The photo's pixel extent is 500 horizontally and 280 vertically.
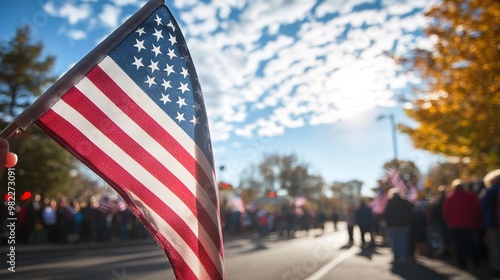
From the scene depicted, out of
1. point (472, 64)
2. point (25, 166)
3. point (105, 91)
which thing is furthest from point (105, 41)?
point (25, 166)

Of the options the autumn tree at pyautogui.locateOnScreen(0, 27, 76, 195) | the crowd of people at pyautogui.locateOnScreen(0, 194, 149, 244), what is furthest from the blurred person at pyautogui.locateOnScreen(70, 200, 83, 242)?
the autumn tree at pyautogui.locateOnScreen(0, 27, 76, 195)

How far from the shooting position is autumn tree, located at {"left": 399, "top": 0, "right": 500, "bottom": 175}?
1098 cm

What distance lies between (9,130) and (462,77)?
12888mm

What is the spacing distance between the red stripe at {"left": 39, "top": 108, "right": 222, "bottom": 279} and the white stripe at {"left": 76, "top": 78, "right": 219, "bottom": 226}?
0.16m

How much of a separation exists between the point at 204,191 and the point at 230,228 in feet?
88.0

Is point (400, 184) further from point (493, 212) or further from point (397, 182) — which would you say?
point (493, 212)

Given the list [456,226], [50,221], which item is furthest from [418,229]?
A: [50,221]

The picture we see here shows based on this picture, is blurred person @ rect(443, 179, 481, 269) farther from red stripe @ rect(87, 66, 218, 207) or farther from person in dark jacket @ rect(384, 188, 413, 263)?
red stripe @ rect(87, 66, 218, 207)

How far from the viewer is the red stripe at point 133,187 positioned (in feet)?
7.06

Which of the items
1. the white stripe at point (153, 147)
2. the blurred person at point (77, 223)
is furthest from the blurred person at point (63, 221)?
the white stripe at point (153, 147)

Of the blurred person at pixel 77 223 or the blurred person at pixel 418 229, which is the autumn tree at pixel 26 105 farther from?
the blurred person at pixel 418 229

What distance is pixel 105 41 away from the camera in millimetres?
2164

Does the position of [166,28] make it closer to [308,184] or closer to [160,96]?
[160,96]

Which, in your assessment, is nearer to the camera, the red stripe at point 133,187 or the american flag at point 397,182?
the red stripe at point 133,187
